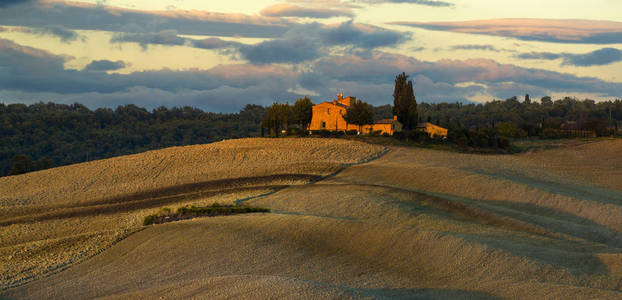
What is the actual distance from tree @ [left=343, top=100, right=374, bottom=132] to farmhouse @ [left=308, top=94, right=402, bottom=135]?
107 cm

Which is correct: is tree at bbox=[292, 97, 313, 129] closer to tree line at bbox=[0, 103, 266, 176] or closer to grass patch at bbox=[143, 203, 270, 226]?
tree line at bbox=[0, 103, 266, 176]

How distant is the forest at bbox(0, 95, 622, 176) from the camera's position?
10231cm

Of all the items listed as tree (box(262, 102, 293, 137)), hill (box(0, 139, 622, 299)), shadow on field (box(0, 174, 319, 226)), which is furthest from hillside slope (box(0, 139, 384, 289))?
tree (box(262, 102, 293, 137))

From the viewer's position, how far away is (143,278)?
19.5 metres

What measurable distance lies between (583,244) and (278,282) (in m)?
15.8

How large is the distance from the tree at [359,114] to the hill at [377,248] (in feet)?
113

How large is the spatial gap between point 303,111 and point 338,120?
16.8 feet

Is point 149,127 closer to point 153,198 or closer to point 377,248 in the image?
point 153,198

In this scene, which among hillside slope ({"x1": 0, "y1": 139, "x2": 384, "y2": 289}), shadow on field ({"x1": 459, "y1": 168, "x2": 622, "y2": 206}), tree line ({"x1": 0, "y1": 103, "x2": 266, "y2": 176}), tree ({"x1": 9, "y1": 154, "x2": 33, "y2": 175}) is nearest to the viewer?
hillside slope ({"x1": 0, "y1": 139, "x2": 384, "y2": 289})

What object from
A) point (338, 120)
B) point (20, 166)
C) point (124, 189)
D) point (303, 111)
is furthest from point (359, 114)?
point (20, 166)

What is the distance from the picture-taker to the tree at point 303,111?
8056cm

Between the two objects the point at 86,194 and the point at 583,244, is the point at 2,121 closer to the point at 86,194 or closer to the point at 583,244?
the point at 86,194

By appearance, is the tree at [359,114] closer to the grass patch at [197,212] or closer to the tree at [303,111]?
the tree at [303,111]

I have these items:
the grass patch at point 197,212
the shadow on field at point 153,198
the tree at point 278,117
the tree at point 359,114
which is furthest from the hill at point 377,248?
the tree at point 278,117
